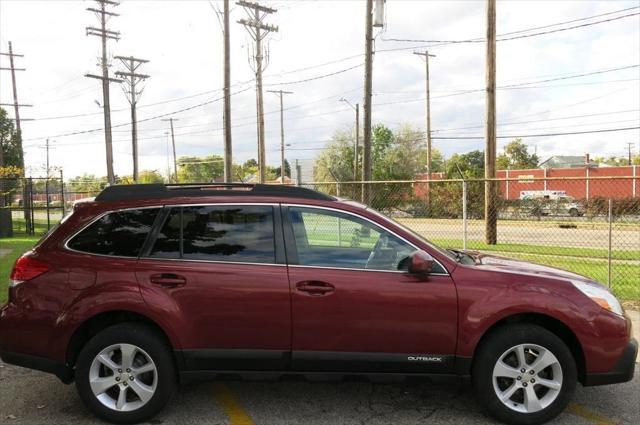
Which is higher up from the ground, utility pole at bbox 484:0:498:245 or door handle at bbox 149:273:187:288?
utility pole at bbox 484:0:498:245

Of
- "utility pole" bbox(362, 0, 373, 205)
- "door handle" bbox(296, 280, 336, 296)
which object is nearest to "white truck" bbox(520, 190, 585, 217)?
"utility pole" bbox(362, 0, 373, 205)

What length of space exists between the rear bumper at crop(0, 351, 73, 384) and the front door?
166 cm

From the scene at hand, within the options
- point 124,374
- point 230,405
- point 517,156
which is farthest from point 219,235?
point 517,156

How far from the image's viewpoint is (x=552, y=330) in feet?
12.8

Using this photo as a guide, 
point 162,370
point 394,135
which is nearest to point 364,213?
point 162,370

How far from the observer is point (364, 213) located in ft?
13.1

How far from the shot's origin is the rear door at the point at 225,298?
3768 millimetres

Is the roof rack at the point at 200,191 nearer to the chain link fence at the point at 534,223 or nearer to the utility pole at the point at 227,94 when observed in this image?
the chain link fence at the point at 534,223

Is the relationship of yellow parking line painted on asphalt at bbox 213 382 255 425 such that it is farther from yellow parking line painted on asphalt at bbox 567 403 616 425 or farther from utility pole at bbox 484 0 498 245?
utility pole at bbox 484 0 498 245

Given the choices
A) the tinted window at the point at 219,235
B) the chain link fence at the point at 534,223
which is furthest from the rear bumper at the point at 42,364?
the chain link fence at the point at 534,223

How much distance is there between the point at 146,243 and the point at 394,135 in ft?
184

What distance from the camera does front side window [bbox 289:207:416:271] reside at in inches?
152

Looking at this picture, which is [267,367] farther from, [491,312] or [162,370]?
[491,312]

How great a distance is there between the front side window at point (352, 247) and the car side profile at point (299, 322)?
0.02 m
